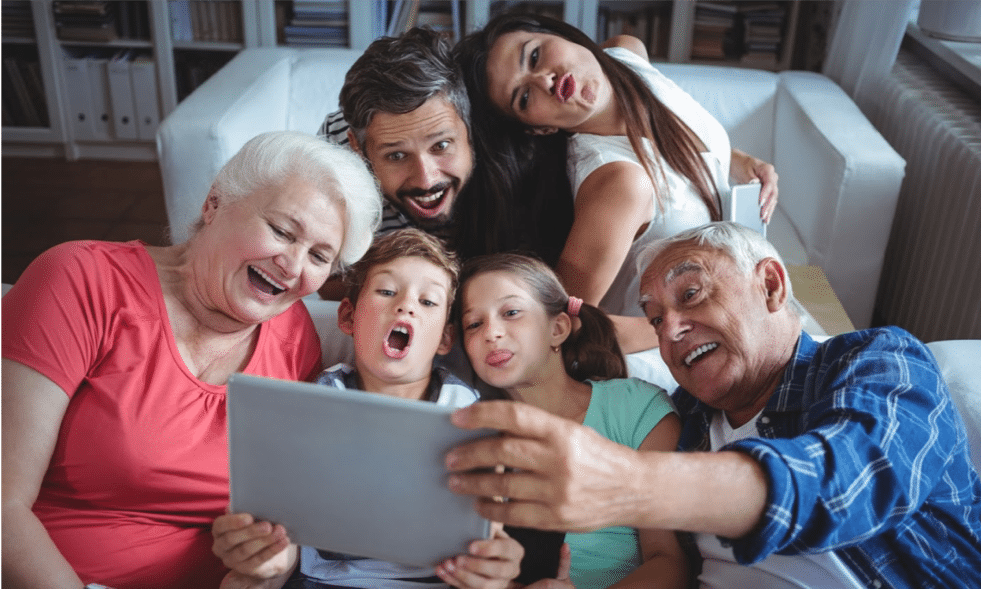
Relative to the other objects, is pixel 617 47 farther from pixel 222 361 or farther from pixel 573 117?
pixel 222 361

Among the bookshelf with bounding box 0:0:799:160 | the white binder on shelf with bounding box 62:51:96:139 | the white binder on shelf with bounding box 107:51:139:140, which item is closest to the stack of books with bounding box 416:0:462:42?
the bookshelf with bounding box 0:0:799:160

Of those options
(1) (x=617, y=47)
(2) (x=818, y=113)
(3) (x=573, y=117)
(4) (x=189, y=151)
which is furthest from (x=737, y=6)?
(4) (x=189, y=151)

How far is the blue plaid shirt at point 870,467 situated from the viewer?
100cm

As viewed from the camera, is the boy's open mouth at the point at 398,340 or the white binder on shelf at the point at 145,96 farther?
the white binder on shelf at the point at 145,96

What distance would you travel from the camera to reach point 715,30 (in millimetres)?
4016

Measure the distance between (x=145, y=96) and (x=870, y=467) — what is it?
4.10m

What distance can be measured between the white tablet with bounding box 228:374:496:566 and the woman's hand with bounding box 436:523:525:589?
0.04 feet

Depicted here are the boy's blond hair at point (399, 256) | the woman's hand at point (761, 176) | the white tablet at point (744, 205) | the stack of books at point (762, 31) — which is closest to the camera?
the boy's blond hair at point (399, 256)

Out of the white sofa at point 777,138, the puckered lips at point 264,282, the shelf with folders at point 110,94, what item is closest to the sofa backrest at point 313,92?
the white sofa at point 777,138

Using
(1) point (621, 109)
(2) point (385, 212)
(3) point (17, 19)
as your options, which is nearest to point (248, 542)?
(2) point (385, 212)

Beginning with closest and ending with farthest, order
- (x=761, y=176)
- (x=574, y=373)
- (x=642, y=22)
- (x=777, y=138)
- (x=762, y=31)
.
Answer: (x=574, y=373)
(x=761, y=176)
(x=777, y=138)
(x=762, y=31)
(x=642, y=22)

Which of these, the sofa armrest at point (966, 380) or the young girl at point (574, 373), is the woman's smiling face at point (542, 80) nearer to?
the young girl at point (574, 373)

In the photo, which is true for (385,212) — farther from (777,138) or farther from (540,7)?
(540,7)

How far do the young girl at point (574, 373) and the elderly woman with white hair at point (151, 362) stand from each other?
28 centimetres
